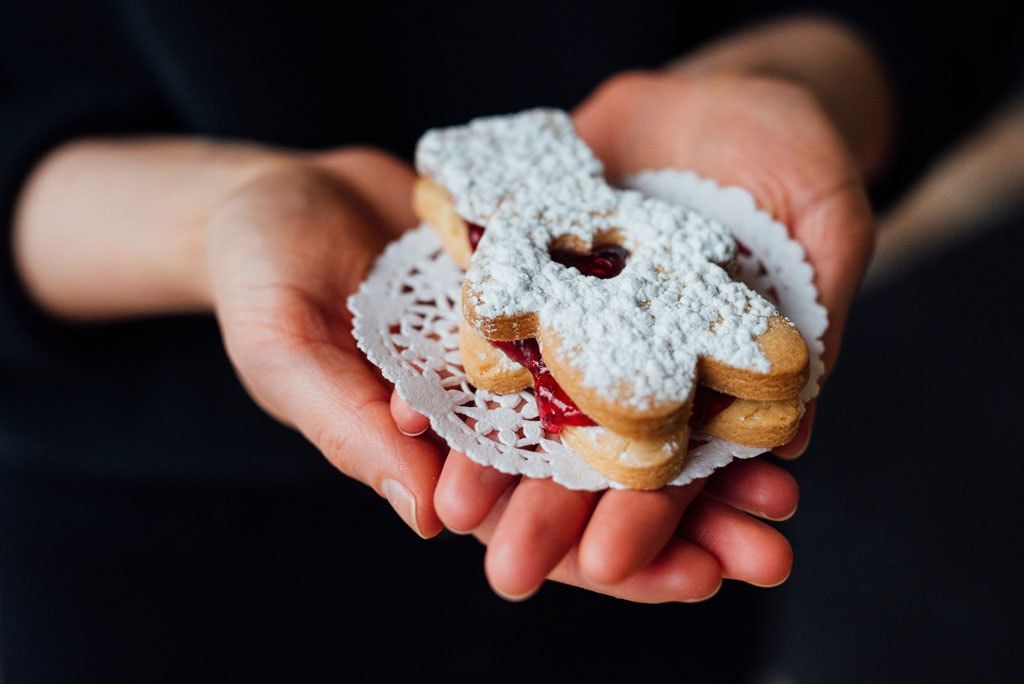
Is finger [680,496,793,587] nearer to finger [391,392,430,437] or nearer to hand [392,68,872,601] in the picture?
hand [392,68,872,601]

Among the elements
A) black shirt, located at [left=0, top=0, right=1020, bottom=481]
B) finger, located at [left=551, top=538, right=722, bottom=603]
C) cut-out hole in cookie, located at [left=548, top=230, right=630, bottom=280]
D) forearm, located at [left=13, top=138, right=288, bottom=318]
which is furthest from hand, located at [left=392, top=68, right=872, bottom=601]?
forearm, located at [left=13, top=138, right=288, bottom=318]

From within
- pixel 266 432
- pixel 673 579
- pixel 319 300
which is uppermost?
pixel 319 300

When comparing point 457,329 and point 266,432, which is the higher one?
point 457,329

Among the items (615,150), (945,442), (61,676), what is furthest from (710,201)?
(945,442)

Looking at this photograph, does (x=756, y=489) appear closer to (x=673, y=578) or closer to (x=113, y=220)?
(x=673, y=578)

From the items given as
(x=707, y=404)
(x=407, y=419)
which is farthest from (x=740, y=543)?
(x=407, y=419)

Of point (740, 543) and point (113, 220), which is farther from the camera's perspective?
point (113, 220)

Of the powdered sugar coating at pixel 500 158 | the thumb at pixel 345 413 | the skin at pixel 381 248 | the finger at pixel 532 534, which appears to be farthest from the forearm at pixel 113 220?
the finger at pixel 532 534

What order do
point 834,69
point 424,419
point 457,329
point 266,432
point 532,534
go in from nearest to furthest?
point 532,534, point 424,419, point 457,329, point 266,432, point 834,69
